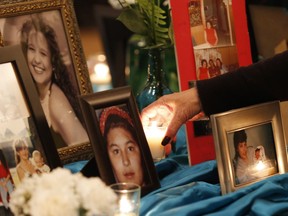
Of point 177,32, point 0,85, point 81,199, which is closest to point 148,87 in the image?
point 177,32

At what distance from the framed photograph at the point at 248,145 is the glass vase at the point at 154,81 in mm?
319

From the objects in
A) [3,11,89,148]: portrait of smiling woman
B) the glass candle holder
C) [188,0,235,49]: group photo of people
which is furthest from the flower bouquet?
[188,0,235,49]: group photo of people

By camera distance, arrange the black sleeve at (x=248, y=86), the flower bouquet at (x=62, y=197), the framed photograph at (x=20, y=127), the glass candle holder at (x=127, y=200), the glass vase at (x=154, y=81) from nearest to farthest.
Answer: the flower bouquet at (x=62, y=197) → the glass candle holder at (x=127, y=200) → the framed photograph at (x=20, y=127) → the black sleeve at (x=248, y=86) → the glass vase at (x=154, y=81)

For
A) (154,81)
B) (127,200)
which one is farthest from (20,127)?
(154,81)

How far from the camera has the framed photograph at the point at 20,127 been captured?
102 centimetres

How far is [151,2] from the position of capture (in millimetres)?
1353

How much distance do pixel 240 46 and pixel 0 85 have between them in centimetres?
59

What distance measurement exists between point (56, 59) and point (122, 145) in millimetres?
350

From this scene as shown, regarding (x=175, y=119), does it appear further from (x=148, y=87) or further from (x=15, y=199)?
(x=15, y=199)

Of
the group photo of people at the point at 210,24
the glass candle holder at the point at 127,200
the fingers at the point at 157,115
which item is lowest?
the glass candle holder at the point at 127,200

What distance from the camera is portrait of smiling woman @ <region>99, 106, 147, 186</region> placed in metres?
1.05

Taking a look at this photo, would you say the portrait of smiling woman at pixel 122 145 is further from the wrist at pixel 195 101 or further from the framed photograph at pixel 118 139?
the wrist at pixel 195 101

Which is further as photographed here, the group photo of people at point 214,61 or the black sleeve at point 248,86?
the group photo of people at point 214,61

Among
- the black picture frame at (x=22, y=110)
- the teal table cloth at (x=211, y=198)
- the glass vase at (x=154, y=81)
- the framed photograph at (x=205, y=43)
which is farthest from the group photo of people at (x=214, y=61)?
A: the black picture frame at (x=22, y=110)
